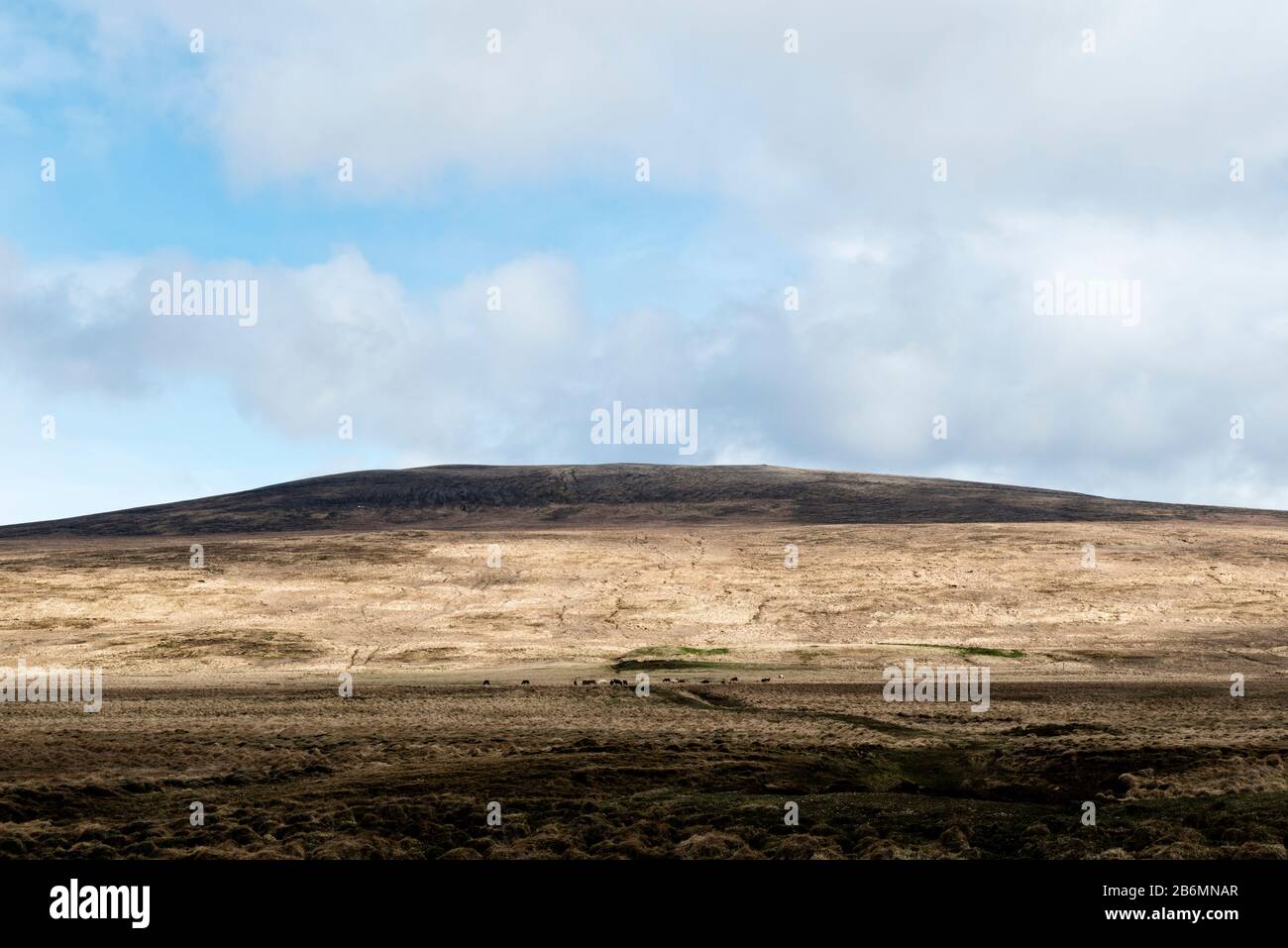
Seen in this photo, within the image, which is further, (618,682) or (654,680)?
(654,680)

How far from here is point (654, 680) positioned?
4994 cm

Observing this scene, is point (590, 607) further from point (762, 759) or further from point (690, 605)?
point (762, 759)

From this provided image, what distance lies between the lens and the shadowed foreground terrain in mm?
20500

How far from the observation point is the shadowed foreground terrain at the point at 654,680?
67.3 feet

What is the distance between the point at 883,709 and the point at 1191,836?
21268 millimetres

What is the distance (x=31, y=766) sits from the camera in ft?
92.2

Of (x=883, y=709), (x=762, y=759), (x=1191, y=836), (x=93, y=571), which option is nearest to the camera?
(x=1191, y=836)

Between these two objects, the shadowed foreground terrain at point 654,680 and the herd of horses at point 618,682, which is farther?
the herd of horses at point 618,682

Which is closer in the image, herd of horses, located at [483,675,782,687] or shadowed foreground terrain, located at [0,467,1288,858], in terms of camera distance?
shadowed foreground terrain, located at [0,467,1288,858]
